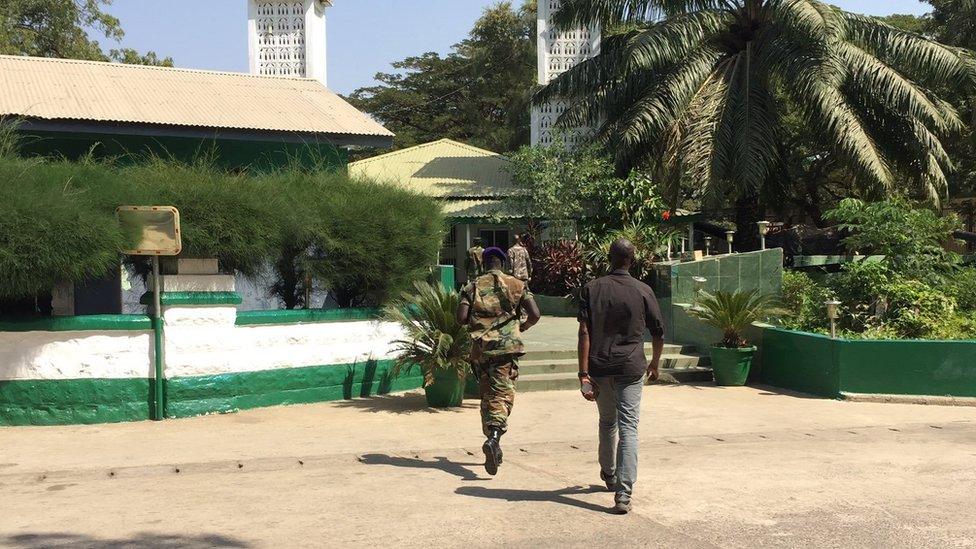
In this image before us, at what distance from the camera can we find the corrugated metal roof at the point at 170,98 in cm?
1353

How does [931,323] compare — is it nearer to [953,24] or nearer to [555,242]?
[555,242]

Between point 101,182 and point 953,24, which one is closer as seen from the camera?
point 101,182

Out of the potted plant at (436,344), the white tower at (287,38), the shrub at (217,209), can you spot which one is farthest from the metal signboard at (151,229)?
the white tower at (287,38)

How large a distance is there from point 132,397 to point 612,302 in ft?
17.6

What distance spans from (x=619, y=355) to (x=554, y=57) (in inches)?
Answer: 680

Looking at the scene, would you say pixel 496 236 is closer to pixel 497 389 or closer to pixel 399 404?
pixel 399 404

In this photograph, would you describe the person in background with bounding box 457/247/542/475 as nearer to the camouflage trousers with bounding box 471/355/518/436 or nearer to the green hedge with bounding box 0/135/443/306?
the camouflage trousers with bounding box 471/355/518/436

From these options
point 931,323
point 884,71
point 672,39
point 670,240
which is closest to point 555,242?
point 670,240

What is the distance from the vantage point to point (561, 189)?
66.3ft

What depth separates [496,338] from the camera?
7.11 meters

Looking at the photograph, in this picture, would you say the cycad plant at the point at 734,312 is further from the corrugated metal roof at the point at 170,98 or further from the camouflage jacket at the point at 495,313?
the corrugated metal roof at the point at 170,98

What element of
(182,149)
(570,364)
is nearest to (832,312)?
(570,364)

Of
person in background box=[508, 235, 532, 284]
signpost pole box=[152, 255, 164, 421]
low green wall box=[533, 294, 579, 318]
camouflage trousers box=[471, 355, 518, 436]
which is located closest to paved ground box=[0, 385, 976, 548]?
signpost pole box=[152, 255, 164, 421]

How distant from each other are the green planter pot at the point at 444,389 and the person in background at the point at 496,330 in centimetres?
250
